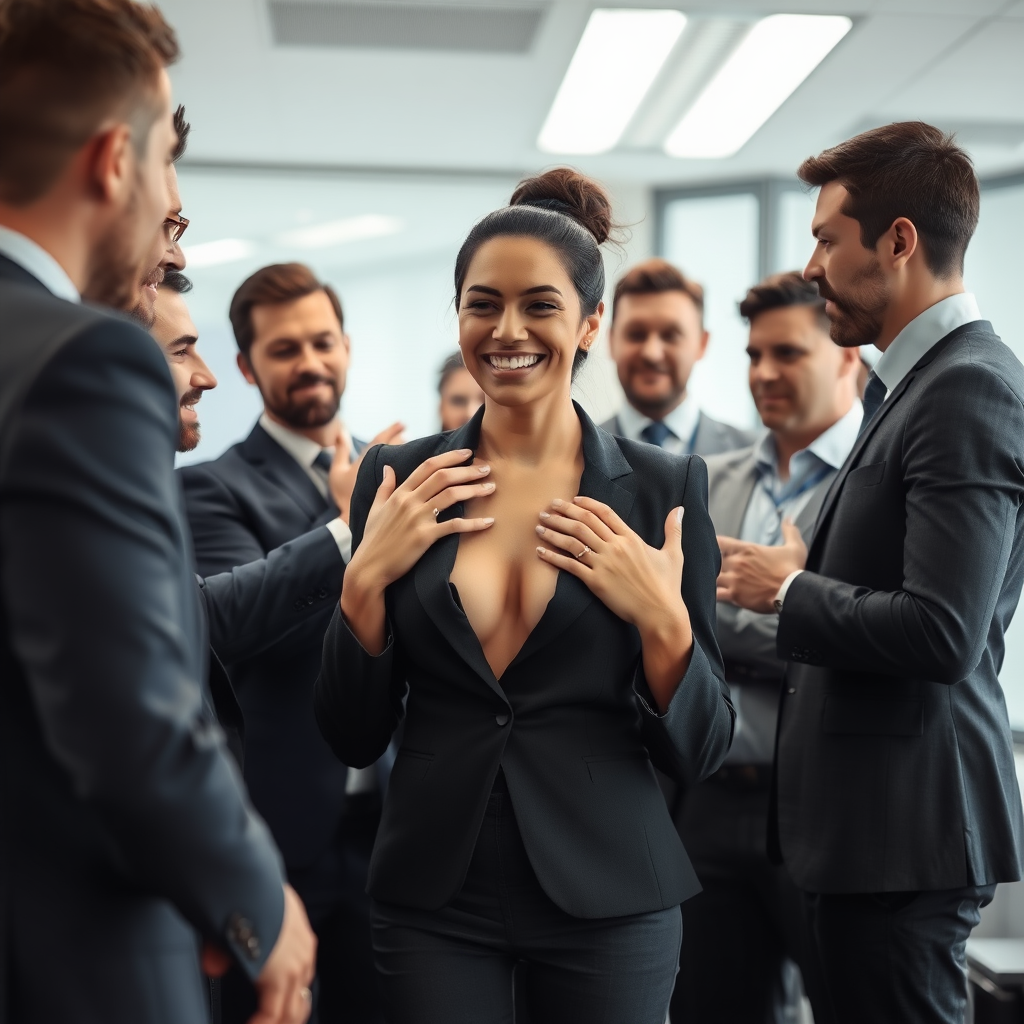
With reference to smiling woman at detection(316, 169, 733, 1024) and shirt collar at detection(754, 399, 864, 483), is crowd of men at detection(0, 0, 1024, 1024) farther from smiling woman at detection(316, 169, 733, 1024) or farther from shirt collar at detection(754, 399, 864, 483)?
smiling woman at detection(316, 169, 733, 1024)

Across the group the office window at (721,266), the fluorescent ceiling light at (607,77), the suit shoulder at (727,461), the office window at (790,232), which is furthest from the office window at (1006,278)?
the suit shoulder at (727,461)

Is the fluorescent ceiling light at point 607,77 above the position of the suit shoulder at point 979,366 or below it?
above

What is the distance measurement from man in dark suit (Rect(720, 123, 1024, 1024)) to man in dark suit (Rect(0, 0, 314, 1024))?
3.75ft

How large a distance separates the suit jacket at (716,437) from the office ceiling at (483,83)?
1.61m

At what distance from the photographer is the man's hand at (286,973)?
109 cm

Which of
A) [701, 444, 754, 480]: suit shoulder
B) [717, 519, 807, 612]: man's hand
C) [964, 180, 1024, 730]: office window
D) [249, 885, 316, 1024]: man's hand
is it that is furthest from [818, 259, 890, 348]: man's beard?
[964, 180, 1024, 730]: office window

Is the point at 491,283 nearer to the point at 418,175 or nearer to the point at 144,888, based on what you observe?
the point at 144,888

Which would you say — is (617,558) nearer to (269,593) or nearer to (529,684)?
(529,684)

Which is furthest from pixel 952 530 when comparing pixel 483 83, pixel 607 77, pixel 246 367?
pixel 483 83

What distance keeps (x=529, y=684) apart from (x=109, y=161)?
967 millimetres

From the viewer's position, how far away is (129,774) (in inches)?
37.9

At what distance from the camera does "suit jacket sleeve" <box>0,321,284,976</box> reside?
3.13 feet

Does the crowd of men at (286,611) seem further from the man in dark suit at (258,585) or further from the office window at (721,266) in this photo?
the office window at (721,266)

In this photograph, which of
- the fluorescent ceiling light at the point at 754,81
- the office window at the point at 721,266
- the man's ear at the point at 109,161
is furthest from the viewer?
the office window at the point at 721,266
